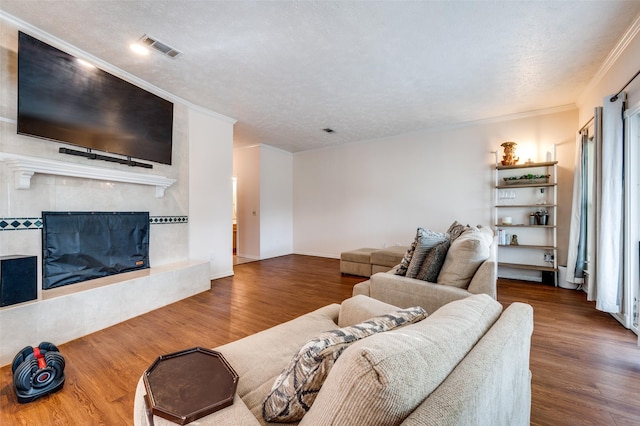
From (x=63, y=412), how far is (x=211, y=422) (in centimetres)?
156

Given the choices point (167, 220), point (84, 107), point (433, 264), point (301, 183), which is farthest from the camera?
point (301, 183)

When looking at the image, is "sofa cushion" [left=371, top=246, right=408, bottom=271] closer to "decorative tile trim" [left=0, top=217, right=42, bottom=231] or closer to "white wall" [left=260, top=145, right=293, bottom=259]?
"white wall" [left=260, top=145, right=293, bottom=259]

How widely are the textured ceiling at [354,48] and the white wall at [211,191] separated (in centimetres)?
42

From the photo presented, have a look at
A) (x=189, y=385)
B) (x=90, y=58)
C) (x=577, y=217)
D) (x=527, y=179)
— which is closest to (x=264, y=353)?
(x=189, y=385)

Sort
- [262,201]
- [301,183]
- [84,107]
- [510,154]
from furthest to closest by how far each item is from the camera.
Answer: [301,183]
[262,201]
[510,154]
[84,107]

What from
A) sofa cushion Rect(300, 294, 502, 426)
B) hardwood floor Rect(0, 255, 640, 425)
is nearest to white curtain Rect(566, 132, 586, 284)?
hardwood floor Rect(0, 255, 640, 425)

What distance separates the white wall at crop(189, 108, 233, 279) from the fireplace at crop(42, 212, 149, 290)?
798 millimetres

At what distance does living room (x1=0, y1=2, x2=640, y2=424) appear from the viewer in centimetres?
248

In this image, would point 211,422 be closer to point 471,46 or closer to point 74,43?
point 471,46

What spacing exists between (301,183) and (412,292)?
5.15 m

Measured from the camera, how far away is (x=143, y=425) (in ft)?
2.77

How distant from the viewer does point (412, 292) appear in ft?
7.14

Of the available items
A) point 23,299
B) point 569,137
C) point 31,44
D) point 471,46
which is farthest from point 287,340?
point 569,137

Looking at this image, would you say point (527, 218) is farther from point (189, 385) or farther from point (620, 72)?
point (189, 385)
